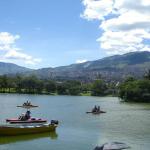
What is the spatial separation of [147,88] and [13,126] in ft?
358

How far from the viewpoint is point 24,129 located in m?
51.6

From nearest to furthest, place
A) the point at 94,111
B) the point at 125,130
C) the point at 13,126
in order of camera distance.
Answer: the point at 13,126 < the point at 125,130 < the point at 94,111

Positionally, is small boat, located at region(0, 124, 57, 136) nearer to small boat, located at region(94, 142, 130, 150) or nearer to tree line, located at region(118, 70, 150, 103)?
small boat, located at region(94, 142, 130, 150)

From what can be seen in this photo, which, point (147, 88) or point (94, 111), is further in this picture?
point (147, 88)

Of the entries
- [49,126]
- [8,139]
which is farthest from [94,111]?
[8,139]

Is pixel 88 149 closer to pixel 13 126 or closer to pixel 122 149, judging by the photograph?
pixel 122 149

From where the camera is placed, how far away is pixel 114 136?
52.1m

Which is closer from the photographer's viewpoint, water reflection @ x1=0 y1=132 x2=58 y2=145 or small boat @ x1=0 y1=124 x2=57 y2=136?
water reflection @ x1=0 y1=132 x2=58 y2=145

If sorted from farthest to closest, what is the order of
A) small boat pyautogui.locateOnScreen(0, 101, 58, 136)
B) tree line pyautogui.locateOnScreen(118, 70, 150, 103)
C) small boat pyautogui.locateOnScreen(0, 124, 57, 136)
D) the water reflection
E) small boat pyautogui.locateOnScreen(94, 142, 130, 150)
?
tree line pyautogui.locateOnScreen(118, 70, 150, 103) → small boat pyautogui.locateOnScreen(0, 101, 58, 136) → small boat pyautogui.locateOnScreen(0, 124, 57, 136) → the water reflection → small boat pyautogui.locateOnScreen(94, 142, 130, 150)

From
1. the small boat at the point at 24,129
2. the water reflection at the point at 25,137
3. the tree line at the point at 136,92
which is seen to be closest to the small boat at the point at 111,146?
the water reflection at the point at 25,137

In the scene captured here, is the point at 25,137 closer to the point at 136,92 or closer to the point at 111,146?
the point at 111,146

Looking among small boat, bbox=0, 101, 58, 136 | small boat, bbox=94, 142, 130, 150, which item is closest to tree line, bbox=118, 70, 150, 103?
small boat, bbox=0, 101, 58, 136

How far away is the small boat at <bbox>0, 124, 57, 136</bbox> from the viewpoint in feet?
162

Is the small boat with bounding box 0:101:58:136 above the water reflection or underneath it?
above
